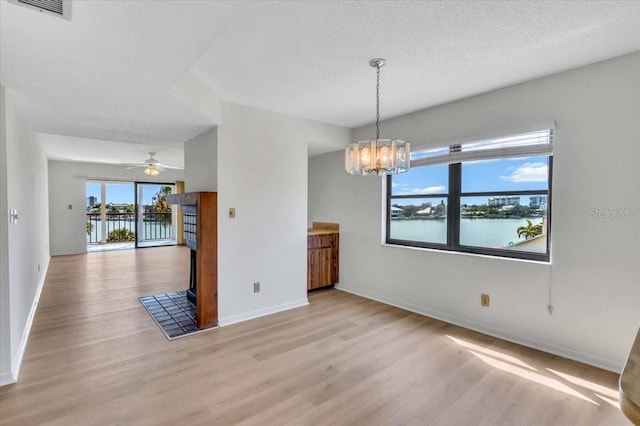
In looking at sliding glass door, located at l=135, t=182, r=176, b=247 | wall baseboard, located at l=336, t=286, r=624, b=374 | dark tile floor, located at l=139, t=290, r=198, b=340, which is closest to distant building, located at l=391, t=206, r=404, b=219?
wall baseboard, located at l=336, t=286, r=624, b=374

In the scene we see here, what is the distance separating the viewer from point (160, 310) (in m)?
3.84

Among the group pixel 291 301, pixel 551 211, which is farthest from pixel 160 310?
pixel 551 211

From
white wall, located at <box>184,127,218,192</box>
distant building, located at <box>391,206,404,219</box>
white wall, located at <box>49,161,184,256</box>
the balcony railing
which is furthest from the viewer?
the balcony railing

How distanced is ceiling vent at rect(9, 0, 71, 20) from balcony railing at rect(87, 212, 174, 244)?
8.86 meters

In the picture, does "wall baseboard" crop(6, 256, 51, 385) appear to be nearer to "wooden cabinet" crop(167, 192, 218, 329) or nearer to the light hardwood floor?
the light hardwood floor

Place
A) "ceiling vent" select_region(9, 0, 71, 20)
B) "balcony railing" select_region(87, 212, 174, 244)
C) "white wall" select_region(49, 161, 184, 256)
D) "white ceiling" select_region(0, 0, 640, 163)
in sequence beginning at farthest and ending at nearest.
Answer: "balcony railing" select_region(87, 212, 174, 244) < "white wall" select_region(49, 161, 184, 256) < "white ceiling" select_region(0, 0, 640, 163) < "ceiling vent" select_region(9, 0, 71, 20)

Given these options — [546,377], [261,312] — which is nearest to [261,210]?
[261,312]

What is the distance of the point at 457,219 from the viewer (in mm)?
3598

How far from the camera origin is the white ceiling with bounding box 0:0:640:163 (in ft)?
5.43

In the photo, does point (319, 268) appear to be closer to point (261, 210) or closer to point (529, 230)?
point (261, 210)

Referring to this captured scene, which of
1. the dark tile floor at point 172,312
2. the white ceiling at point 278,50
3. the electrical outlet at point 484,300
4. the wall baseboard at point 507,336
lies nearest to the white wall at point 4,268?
the white ceiling at point 278,50

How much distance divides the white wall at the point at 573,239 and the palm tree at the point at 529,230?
0.21 m

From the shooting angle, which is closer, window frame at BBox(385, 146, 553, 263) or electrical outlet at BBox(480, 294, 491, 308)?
window frame at BBox(385, 146, 553, 263)

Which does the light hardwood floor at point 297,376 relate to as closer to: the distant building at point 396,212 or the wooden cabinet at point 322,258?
the wooden cabinet at point 322,258
